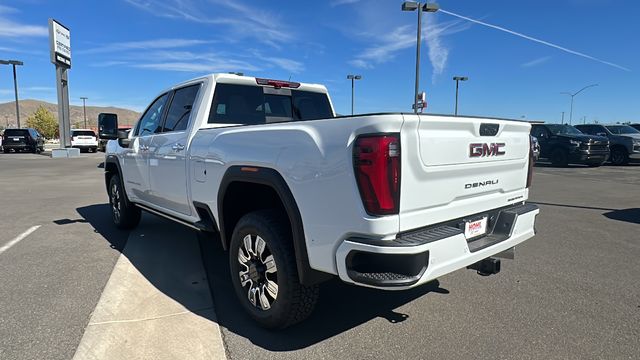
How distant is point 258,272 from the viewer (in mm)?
3236

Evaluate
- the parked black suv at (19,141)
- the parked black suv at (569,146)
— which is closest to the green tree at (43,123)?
the parked black suv at (19,141)

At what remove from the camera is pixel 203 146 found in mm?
3863

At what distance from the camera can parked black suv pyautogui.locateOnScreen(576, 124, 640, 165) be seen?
18.5 metres

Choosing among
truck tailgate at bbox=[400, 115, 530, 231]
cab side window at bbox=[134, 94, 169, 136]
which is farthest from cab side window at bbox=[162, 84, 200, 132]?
truck tailgate at bbox=[400, 115, 530, 231]

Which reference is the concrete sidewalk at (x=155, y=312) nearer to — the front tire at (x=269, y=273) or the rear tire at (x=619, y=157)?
the front tire at (x=269, y=273)

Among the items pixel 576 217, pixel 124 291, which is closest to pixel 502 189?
pixel 124 291

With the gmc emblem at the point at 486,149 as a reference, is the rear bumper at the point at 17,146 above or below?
below

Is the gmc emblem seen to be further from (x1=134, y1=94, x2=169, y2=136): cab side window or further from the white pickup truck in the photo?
(x1=134, y1=94, x2=169, y2=136): cab side window

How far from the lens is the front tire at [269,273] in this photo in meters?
2.97

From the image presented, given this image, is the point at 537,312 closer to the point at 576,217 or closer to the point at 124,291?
the point at 124,291

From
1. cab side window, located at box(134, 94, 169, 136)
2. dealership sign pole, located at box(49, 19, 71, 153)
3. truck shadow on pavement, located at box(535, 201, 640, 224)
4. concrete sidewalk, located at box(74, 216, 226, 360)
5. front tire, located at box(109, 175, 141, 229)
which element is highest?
dealership sign pole, located at box(49, 19, 71, 153)

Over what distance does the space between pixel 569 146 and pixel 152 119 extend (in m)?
17.1

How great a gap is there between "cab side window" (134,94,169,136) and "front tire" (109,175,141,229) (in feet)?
2.89

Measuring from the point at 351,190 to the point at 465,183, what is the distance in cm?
95
